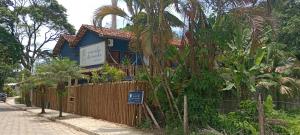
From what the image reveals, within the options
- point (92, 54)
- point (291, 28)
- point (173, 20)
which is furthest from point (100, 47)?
point (173, 20)

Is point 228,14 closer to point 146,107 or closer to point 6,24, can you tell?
point 146,107

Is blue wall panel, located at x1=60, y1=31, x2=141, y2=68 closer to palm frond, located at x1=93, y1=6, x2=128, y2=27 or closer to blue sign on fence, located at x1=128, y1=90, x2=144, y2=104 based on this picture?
blue sign on fence, located at x1=128, y1=90, x2=144, y2=104

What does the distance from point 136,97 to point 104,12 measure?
3468mm

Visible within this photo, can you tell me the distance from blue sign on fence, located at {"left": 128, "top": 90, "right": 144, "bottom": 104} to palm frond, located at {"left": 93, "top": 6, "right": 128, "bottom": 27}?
9.76 ft

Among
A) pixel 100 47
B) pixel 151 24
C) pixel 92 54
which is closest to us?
pixel 151 24

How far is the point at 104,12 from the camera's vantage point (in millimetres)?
15898

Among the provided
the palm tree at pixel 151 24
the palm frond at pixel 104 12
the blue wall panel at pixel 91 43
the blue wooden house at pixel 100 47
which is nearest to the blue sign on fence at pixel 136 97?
the palm tree at pixel 151 24

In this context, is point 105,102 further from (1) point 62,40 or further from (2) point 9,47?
(2) point 9,47

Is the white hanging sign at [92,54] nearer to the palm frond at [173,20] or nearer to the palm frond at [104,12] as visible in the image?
the palm frond at [104,12]

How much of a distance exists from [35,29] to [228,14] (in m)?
45.0

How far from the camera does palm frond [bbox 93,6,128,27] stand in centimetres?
1591

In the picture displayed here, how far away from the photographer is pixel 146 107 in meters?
16.6

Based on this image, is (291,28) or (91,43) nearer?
(291,28)

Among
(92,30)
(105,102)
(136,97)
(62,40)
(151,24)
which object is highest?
(62,40)
